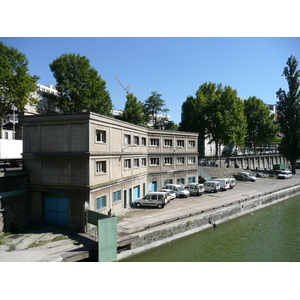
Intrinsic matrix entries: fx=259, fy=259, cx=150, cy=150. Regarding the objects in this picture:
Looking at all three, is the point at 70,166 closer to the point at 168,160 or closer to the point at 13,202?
the point at 13,202

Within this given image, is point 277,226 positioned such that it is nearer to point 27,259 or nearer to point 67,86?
point 27,259

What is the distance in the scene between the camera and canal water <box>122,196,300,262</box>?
18.4 meters

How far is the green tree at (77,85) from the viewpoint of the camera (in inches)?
1898

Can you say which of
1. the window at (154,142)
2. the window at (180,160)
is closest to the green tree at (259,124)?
the window at (180,160)

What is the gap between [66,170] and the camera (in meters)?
21.4

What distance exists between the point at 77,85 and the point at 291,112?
166ft

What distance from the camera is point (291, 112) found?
208ft

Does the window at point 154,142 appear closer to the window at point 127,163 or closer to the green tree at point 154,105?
the window at point 127,163

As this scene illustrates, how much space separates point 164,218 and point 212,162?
39844 millimetres

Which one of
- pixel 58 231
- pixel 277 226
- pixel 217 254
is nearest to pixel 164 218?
pixel 217 254

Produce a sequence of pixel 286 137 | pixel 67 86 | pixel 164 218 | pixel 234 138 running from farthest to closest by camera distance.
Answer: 1. pixel 286 137
2. pixel 234 138
3. pixel 67 86
4. pixel 164 218

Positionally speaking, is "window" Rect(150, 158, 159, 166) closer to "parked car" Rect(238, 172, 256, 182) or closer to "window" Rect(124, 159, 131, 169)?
"window" Rect(124, 159, 131, 169)

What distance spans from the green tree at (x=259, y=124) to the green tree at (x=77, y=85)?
147ft

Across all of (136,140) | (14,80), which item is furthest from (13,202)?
(14,80)
